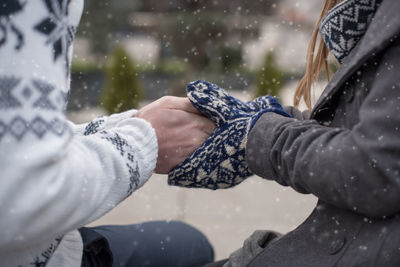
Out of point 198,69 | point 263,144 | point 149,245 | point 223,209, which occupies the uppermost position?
point 263,144

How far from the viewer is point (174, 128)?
57.9 inches

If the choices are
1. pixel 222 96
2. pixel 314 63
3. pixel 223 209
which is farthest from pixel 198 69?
pixel 222 96

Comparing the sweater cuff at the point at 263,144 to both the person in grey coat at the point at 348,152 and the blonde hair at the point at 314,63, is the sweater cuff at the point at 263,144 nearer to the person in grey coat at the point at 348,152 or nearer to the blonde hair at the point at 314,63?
the person in grey coat at the point at 348,152

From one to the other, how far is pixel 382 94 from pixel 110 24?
13.1m

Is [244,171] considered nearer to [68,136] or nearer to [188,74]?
[68,136]

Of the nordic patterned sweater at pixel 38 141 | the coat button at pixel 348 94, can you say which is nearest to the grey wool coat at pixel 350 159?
the coat button at pixel 348 94

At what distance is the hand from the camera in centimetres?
143

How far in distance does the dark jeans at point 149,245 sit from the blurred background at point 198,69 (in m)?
1.80

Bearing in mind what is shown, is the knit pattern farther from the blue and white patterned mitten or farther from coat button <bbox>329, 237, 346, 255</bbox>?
coat button <bbox>329, 237, 346, 255</bbox>

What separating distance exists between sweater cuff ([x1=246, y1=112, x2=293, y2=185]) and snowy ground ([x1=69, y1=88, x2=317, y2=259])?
7.29ft

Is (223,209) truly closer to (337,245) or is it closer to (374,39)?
(337,245)

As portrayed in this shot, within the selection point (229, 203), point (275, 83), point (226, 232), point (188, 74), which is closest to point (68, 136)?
point (226, 232)

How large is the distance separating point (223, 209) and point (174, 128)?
2.90 m

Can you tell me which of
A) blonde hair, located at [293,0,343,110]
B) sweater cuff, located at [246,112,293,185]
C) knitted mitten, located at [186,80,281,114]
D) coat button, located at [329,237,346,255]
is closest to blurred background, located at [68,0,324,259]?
blonde hair, located at [293,0,343,110]
